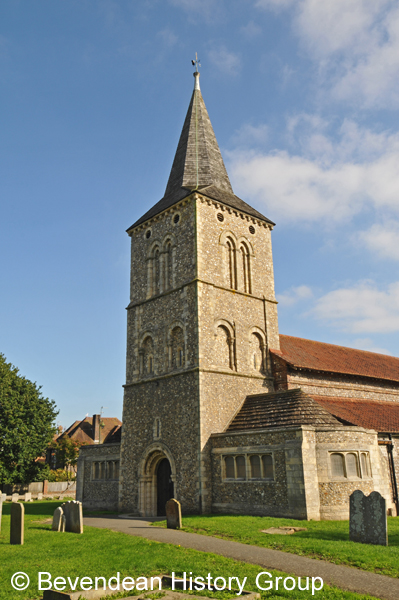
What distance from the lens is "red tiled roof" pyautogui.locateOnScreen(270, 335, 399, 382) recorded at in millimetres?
24931

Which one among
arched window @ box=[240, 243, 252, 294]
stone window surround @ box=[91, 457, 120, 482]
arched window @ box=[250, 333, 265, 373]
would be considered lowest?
stone window surround @ box=[91, 457, 120, 482]

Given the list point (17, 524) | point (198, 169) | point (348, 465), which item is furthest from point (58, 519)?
point (198, 169)

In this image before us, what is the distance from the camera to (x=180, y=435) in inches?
812

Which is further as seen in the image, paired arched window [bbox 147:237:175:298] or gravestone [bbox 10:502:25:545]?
paired arched window [bbox 147:237:175:298]

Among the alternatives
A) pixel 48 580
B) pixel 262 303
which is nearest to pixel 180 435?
pixel 262 303

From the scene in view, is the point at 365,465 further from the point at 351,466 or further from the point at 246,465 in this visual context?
the point at 246,465

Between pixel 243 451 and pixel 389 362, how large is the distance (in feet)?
61.0

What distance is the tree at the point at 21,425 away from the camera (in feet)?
121

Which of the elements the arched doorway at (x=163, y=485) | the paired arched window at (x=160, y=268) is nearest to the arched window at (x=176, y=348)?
the paired arched window at (x=160, y=268)

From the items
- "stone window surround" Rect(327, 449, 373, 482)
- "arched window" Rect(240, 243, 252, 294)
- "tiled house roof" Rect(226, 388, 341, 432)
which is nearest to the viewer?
"stone window surround" Rect(327, 449, 373, 482)

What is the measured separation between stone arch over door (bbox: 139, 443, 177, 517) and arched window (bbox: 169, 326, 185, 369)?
3.89 m

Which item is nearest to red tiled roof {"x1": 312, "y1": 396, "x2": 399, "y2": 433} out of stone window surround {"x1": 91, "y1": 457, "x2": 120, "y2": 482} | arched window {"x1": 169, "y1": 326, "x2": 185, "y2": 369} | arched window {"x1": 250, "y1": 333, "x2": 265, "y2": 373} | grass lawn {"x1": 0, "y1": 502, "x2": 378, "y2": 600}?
arched window {"x1": 250, "y1": 333, "x2": 265, "y2": 373}

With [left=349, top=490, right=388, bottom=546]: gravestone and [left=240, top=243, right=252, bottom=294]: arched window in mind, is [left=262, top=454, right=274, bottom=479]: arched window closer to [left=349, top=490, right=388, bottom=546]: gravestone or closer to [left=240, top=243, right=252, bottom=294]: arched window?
[left=349, top=490, right=388, bottom=546]: gravestone

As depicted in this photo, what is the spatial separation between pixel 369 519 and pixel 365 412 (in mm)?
11309
